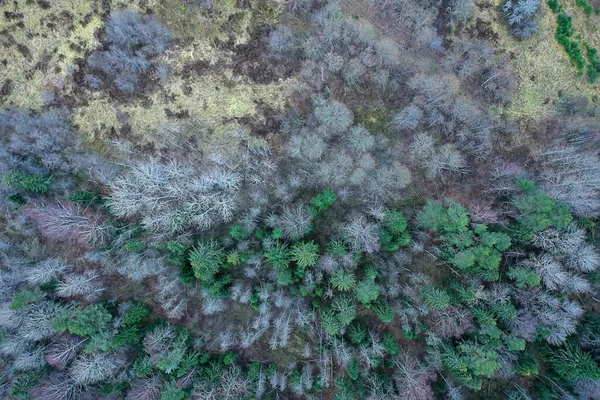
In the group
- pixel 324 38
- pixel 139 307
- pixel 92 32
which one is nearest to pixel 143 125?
pixel 92 32

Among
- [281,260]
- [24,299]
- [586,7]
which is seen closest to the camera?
[24,299]

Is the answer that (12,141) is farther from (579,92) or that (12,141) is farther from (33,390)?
(579,92)

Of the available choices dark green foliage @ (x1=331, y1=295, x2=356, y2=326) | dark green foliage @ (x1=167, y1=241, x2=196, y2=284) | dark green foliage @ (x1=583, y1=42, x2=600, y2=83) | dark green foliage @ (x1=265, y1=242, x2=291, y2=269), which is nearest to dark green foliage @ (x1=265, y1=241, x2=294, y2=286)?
dark green foliage @ (x1=265, y1=242, x2=291, y2=269)

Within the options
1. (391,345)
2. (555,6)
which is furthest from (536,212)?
(555,6)

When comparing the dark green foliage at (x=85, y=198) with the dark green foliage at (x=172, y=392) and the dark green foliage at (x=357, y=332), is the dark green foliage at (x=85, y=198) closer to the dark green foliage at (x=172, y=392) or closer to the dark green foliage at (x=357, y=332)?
the dark green foliage at (x=172, y=392)

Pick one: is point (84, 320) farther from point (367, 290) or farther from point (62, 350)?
point (367, 290)

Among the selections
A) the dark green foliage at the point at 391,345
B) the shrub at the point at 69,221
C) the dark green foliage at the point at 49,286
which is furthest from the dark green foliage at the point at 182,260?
the dark green foliage at the point at 391,345

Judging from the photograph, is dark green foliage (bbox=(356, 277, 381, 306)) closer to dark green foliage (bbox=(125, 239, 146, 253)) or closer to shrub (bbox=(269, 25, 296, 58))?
dark green foliage (bbox=(125, 239, 146, 253))

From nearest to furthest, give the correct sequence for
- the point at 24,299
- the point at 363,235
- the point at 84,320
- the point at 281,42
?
→ the point at 84,320 < the point at 24,299 < the point at 363,235 < the point at 281,42
